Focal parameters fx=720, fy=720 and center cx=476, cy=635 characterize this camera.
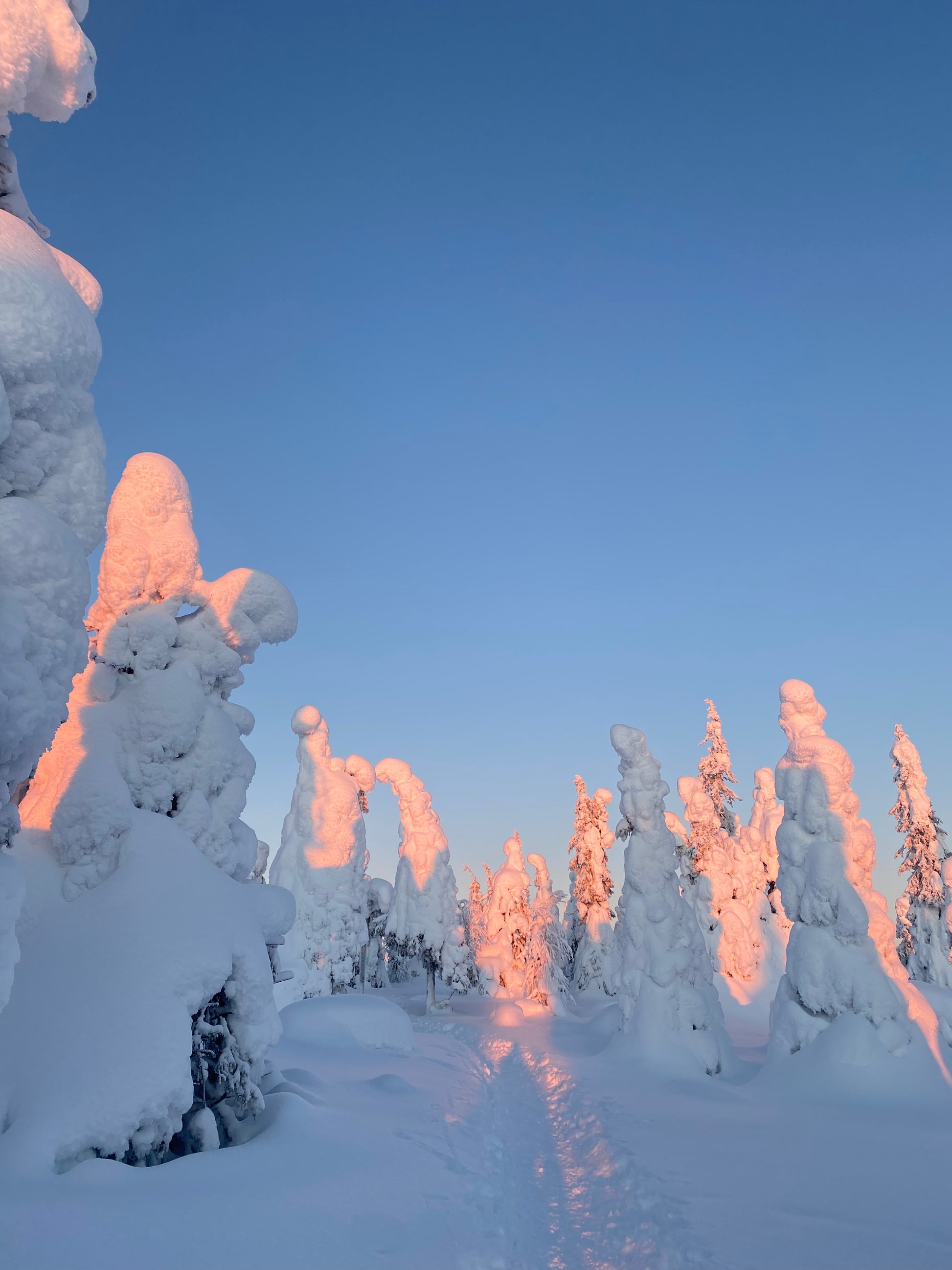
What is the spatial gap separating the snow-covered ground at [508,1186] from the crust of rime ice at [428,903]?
1762 centimetres

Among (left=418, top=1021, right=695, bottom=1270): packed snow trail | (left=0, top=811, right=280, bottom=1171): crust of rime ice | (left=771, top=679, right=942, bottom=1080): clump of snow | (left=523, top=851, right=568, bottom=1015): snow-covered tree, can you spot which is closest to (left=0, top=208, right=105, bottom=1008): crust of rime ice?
(left=0, top=811, right=280, bottom=1171): crust of rime ice

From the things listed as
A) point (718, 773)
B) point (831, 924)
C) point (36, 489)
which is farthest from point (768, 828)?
point (36, 489)

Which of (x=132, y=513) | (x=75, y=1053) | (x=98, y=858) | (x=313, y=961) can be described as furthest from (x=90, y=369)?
(x=313, y=961)

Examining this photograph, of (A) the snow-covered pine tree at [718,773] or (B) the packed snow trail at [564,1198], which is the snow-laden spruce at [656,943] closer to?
(B) the packed snow trail at [564,1198]

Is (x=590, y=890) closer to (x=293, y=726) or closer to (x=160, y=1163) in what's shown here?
(x=293, y=726)

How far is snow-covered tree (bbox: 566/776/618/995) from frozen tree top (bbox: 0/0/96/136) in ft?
127

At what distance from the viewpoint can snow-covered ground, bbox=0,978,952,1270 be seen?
495 cm

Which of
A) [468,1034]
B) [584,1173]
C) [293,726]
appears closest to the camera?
[584,1173]

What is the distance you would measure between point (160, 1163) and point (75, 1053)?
141 cm

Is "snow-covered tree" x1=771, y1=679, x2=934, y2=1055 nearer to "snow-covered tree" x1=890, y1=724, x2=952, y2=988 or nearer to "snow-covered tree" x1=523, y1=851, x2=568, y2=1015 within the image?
"snow-covered tree" x1=890, y1=724, x2=952, y2=988

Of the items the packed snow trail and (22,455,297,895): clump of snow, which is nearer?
the packed snow trail

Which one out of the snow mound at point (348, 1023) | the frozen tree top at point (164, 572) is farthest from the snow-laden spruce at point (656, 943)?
the frozen tree top at point (164, 572)

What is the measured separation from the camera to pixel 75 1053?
6242mm

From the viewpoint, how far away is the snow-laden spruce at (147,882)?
6.23m
